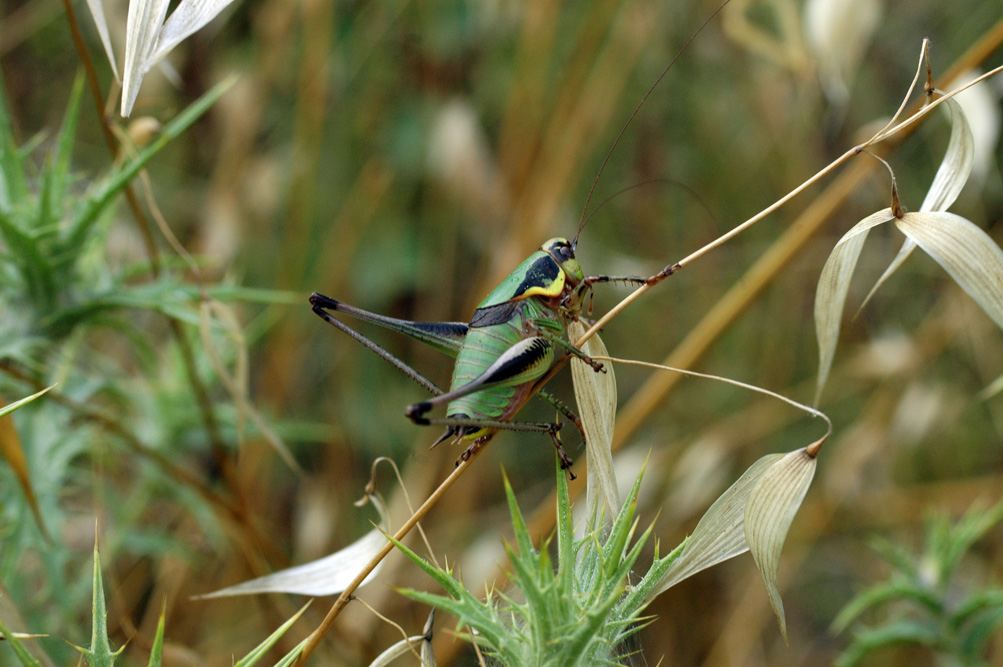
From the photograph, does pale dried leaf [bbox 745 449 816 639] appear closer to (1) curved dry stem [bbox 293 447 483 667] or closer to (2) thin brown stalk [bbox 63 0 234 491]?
(1) curved dry stem [bbox 293 447 483 667]

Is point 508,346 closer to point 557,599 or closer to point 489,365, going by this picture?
point 489,365

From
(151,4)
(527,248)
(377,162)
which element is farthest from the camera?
(377,162)

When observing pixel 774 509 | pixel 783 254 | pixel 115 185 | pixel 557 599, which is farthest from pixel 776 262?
pixel 115 185

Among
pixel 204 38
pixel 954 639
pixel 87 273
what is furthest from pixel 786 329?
pixel 204 38

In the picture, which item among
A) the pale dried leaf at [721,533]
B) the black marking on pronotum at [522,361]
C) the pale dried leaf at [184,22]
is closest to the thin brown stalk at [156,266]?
the pale dried leaf at [184,22]

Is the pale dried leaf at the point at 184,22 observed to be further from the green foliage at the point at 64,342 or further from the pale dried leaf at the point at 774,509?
the pale dried leaf at the point at 774,509

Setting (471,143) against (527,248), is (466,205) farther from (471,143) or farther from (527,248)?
(527,248)
